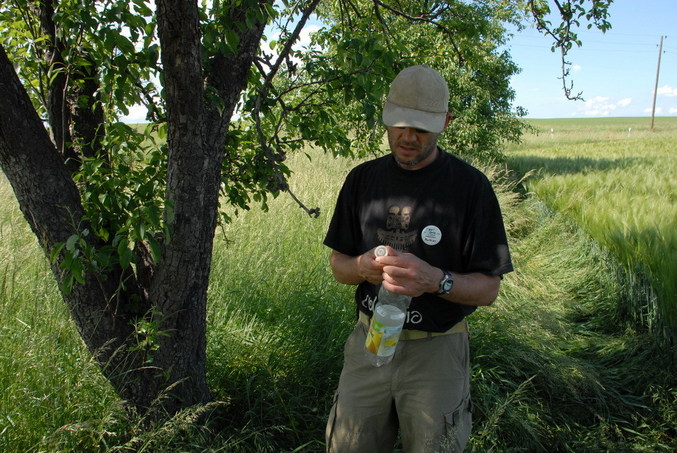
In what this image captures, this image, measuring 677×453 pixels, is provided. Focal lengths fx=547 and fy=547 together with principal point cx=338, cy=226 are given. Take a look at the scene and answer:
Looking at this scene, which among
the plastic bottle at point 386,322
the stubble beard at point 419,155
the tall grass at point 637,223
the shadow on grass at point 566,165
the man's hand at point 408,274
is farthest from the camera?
the shadow on grass at point 566,165

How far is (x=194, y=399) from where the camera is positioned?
9.75 feet

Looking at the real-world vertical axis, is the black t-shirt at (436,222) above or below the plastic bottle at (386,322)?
above

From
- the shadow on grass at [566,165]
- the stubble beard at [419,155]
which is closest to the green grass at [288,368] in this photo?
the stubble beard at [419,155]

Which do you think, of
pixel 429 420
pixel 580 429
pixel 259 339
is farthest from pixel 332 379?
pixel 580 429

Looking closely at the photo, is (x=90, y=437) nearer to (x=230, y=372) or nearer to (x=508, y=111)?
(x=230, y=372)

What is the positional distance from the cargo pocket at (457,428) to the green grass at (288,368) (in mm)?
122

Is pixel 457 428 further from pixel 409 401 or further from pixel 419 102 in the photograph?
pixel 419 102

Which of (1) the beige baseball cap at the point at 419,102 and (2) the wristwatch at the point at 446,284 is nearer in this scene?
(2) the wristwatch at the point at 446,284

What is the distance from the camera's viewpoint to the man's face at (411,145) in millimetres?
2281

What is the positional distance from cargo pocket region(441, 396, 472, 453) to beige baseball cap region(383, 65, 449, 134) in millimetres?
1194

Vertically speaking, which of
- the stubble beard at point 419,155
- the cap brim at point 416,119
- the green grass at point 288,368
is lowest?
the green grass at point 288,368

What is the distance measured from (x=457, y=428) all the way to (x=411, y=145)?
3.94ft

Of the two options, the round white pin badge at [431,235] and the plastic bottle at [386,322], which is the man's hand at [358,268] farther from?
the round white pin badge at [431,235]

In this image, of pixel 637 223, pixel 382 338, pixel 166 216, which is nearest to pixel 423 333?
A: pixel 382 338
